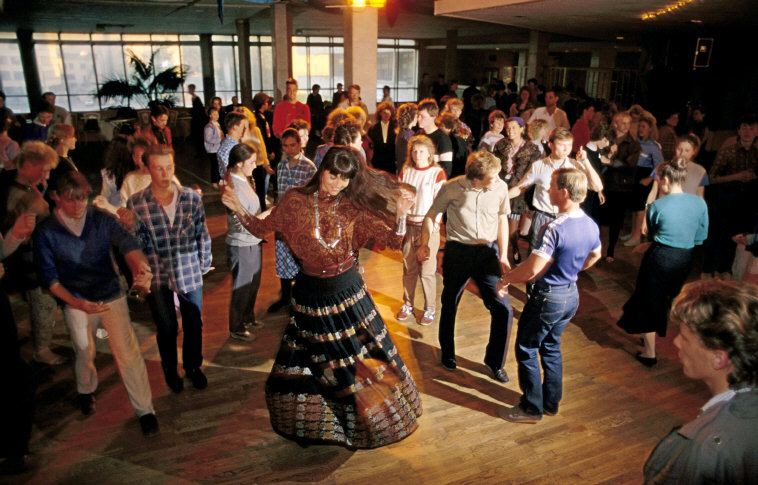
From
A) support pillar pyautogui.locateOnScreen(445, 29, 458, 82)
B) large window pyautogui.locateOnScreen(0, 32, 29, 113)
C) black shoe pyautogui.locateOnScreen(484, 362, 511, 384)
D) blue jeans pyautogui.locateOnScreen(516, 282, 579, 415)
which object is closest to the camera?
blue jeans pyautogui.locateOnScreen(516, 282, 579, 415)

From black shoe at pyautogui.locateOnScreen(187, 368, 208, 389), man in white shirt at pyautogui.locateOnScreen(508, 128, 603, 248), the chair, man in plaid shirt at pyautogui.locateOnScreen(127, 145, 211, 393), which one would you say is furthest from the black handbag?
the chair

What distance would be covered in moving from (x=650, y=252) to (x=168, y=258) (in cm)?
335

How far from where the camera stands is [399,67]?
2659cm

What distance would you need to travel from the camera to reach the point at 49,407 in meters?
3.52

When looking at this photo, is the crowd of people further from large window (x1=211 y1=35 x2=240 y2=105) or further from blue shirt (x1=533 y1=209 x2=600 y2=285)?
large window (x1=211 y1=35 x2=240 y2=105)

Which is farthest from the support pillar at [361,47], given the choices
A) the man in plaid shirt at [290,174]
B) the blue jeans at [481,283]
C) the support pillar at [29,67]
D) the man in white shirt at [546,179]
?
the support pillar at [29,67]

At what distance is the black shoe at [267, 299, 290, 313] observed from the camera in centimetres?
487

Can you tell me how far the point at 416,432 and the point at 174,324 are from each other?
1.68 m

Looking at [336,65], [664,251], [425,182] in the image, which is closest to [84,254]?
[425,182]

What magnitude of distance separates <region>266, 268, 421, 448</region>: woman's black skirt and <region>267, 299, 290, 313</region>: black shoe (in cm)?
189

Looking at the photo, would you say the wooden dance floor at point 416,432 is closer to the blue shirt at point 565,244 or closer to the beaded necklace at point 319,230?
the blue shirt at point 565,244

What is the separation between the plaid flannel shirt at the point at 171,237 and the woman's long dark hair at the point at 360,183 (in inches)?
33.7

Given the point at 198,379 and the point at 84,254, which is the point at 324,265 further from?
the point at 198,379

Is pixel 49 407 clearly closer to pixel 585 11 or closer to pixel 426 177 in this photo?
pixel 426 177
